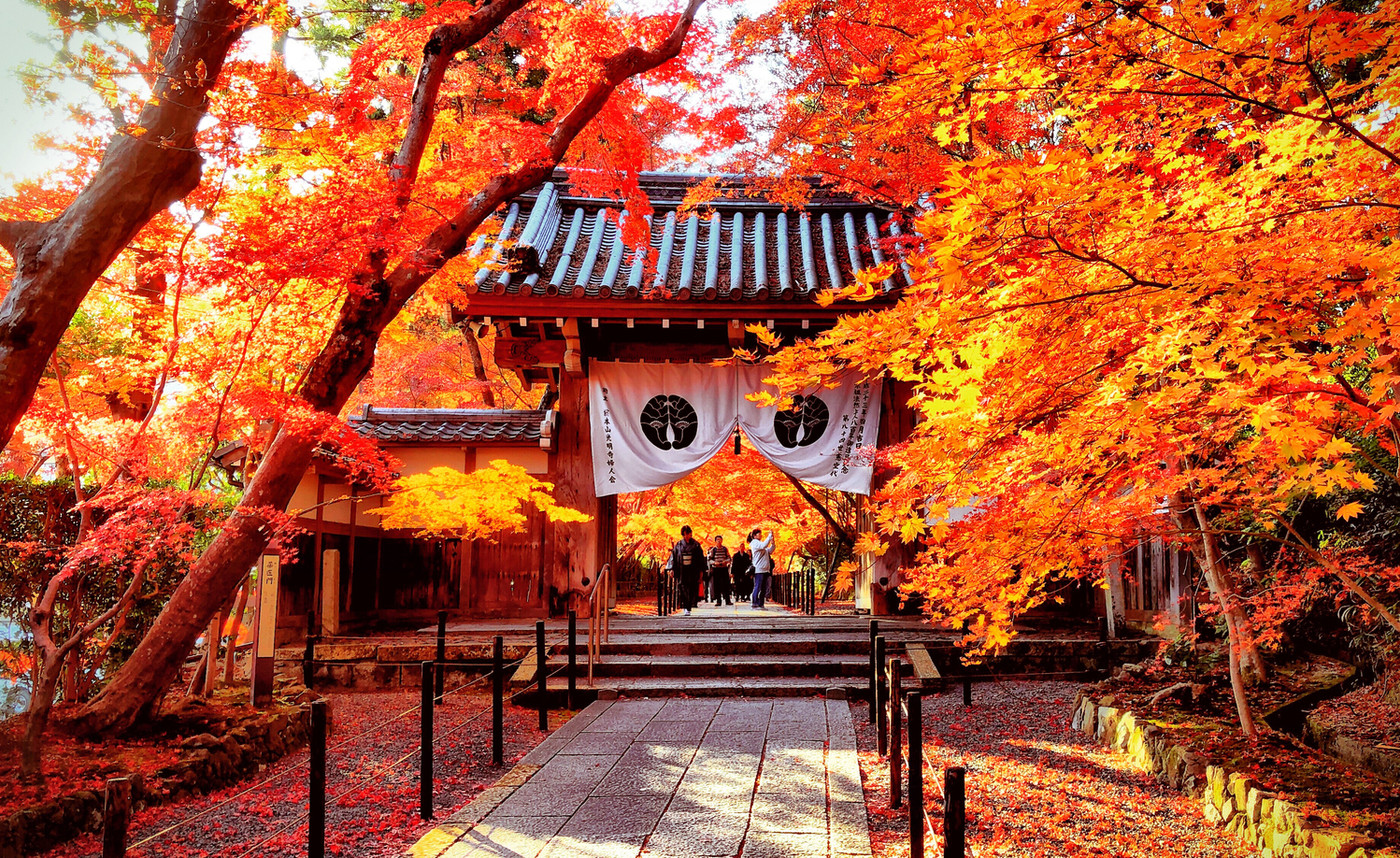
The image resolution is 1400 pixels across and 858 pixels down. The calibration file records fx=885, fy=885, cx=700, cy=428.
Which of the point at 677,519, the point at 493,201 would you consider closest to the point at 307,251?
the point at 493,201

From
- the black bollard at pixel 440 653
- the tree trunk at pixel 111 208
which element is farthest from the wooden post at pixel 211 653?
the tree trunk at pixel 111 208

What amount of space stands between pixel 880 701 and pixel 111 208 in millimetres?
5905

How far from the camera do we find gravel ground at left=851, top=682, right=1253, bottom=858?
15.1 feet

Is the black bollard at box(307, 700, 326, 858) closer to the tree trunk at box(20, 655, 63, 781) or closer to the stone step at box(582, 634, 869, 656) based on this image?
the tree trunk at box(20, 655, 63, 781)

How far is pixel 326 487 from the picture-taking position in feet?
43.0

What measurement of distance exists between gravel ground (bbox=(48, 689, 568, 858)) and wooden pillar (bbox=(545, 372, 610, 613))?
384cm

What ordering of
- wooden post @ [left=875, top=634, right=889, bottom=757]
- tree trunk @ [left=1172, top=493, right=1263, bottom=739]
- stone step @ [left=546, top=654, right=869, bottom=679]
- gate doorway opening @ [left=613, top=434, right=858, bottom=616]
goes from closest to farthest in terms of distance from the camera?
tree trunk @ [left=1172, top=493, right=1263, bottom=739] < wooden post @ [left=875, top=634, right=889, bottom=757] < stone step @ [left=546, top=654, right=869, bottom=679] < gate doorway opening @ [left=613, top=434, right=858, bottom=616]

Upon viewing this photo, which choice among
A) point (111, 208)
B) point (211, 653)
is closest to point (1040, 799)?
point (211, 653)

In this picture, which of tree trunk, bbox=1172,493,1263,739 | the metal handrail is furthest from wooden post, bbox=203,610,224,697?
tree trunk, bbox=1172,493,1263,739

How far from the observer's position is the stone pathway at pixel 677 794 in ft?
14.6

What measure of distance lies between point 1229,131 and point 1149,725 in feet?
13.2

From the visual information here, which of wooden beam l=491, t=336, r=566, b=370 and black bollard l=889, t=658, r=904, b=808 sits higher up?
wooden beam l=491, t=336, r=566, b=370

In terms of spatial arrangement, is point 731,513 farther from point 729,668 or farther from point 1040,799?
point 1040,799

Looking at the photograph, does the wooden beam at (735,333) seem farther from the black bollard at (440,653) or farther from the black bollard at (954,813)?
the black bollard at (954,813)
